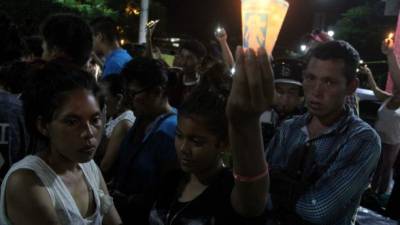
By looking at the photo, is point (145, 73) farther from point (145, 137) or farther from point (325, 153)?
point (325, 153)

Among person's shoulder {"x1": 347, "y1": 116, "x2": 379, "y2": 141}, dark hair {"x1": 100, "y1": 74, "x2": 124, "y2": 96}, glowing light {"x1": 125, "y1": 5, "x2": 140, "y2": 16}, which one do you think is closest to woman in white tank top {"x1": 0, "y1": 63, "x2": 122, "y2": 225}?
person's shoulder {"x1": 347, "y1": 116, "x2": 379, "y2": 141}

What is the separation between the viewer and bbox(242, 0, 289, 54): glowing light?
3.96 feet

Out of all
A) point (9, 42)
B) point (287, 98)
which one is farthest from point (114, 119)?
point (287, 98)

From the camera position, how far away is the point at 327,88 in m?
2.25

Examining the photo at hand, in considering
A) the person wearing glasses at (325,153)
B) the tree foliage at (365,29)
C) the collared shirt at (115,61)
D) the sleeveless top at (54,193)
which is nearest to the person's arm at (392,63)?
the person wearing glasses at (325,153)

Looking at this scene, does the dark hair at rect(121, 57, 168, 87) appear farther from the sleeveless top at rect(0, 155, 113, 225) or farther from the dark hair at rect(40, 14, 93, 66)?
the sleeveless top at rect(0, 155, 113, 225)

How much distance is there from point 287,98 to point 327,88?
1.15m

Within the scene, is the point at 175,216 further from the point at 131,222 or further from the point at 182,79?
the point at 182,79

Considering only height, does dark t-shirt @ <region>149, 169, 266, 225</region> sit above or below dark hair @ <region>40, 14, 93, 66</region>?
below

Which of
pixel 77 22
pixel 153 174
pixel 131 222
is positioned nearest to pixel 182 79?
pixel 77 22

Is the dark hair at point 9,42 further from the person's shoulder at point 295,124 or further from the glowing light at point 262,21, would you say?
the glowing light at point 262,21

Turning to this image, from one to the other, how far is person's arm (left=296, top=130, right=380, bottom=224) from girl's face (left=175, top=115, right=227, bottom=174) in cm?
48

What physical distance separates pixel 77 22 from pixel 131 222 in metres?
1.82

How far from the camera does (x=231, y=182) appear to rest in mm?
1837
